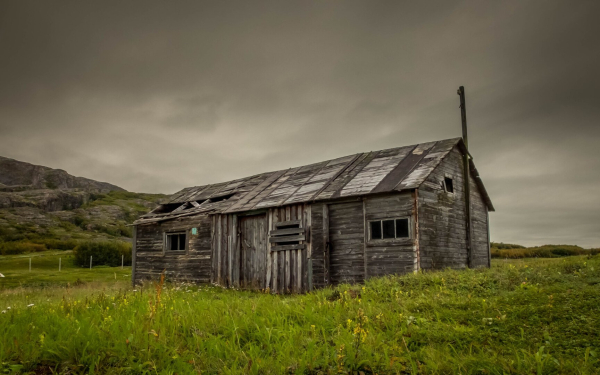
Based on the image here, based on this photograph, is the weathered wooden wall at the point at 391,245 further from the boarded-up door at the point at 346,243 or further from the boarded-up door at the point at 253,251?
the boarded-up door at the point at 253,251

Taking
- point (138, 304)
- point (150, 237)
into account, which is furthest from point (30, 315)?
point (150, 237)

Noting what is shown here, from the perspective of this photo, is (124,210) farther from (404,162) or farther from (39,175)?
(404,162)

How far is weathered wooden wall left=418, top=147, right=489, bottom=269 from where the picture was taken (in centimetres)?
1355

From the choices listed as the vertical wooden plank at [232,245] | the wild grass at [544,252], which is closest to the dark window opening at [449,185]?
the vertical wooden plank at [232,245]

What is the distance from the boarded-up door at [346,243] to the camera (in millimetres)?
13781

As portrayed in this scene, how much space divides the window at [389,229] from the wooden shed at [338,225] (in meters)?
0.03

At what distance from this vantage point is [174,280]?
19.6 m

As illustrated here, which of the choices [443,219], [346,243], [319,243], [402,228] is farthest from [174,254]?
[443,219]

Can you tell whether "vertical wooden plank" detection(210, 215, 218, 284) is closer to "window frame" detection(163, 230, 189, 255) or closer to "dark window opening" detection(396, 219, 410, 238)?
"window frame" detection(163, 230, 189, 255)

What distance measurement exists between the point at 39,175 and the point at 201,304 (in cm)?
15859

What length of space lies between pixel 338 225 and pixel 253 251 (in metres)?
4.33

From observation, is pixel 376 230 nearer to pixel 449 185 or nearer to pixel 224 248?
pixel 449 185

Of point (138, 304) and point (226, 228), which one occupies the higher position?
point (226, 228)

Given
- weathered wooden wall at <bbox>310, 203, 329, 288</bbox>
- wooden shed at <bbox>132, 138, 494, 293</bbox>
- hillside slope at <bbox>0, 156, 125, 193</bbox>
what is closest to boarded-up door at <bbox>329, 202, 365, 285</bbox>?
wooden shed at <bbox>132, 138, 494, 293</bbox>
